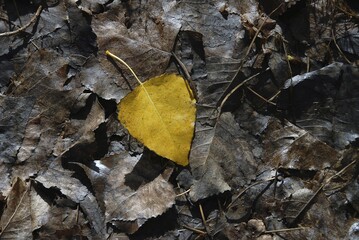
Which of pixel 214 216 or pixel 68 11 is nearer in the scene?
pixel 214 216

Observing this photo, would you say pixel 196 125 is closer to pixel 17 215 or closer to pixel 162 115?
pixel 162 115

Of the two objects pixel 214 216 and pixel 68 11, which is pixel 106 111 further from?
pixel 214 216

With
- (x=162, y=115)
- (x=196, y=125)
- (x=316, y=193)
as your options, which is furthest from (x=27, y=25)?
(x=316, y=193)

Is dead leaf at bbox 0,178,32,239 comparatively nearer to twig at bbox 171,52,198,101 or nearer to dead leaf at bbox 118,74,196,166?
dead leaf at bbox 118,74,196,166

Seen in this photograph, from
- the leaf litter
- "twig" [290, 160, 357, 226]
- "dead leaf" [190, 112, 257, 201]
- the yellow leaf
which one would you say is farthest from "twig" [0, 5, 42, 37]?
"twig" [290, 160, 357, 226]

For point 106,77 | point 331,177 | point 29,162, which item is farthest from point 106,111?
point 331,177

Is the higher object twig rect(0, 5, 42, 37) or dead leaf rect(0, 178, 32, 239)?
twig rect(0, 5, 42, 37)
